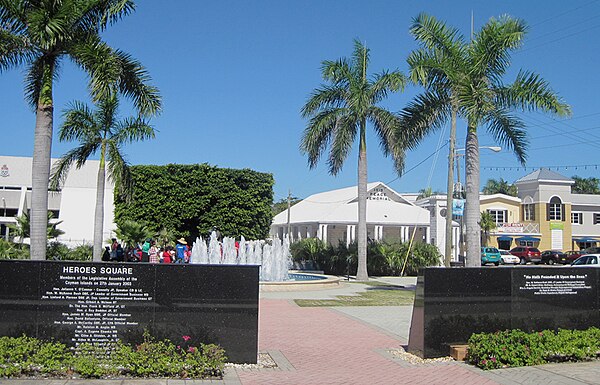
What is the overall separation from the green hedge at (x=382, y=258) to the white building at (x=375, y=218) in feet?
5.38

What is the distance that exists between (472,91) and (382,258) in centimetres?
1685

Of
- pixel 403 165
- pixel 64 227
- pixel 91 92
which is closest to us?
pixel 91 92

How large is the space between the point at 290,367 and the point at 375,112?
853 inches

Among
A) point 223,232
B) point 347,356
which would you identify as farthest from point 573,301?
point 223,232

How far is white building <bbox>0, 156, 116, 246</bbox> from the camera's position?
5197 centimetres

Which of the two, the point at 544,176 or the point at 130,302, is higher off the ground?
the point at 544,176

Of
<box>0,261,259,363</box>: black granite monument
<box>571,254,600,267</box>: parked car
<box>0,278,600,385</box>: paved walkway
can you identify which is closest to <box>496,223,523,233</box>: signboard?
<box>571,254,600,267</box>: parked car

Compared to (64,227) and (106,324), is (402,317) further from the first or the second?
(64,227)

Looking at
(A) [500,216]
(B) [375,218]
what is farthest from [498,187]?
(B) [375,218]

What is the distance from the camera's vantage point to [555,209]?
5984cm

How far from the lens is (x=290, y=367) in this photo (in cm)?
907

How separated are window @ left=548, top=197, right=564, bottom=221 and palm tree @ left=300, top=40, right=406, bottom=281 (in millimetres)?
35937

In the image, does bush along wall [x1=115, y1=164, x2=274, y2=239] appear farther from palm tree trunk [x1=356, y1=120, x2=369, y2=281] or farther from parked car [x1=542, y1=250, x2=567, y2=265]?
parked car [x1=542, y1=250, x2=567, y2=265]

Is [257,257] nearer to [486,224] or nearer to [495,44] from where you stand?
[495,44]
